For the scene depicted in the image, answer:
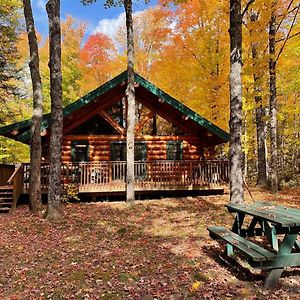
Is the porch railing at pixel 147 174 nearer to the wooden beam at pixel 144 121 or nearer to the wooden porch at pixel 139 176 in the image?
the wooden porch at pixel 139 176

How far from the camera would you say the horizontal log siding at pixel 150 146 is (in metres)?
16.9

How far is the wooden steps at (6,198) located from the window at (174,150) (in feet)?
28.2

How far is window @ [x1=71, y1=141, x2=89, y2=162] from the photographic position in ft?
55.6

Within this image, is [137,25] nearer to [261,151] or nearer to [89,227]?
[261,151]

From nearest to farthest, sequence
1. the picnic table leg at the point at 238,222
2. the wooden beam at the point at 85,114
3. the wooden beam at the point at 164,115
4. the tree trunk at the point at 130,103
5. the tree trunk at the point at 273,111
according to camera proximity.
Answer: the picnic table leg at the point at 238,222 → the tree trunk at the point at 130,103 → the tree trunk at the point at 273,111 → the wooden beam at the point at 85,114 → the wooden beam at the point at 164,115

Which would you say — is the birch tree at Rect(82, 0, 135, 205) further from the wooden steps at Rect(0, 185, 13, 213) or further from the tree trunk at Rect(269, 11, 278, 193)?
the tree trunk at Rect(269, 11, 278, 193)

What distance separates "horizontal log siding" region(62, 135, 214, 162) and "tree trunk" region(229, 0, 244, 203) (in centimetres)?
817

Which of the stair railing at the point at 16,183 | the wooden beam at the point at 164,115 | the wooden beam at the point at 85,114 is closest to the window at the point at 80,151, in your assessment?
the wooden beam at the point at 85,114

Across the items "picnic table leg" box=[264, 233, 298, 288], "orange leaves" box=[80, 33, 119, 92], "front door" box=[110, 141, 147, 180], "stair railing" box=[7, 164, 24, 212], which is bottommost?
"picnic table leg" box=[264, 233, 298, 288]

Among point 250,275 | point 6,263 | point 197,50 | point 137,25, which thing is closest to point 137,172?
point 197,50

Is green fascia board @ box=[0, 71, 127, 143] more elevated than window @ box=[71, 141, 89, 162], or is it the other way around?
green fascia board @ box=[0, 71, 127, 143]

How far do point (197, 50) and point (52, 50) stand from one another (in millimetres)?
11579

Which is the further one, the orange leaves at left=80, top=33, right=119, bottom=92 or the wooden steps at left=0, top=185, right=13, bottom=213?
the orange leaves at left=80, top=33, right=119, bottom=92

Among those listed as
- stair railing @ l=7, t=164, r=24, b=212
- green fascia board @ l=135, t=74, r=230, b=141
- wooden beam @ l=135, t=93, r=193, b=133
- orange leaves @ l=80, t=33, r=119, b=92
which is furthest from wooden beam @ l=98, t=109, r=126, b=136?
orange leaves @ l=80, t=33, r=119, b=92
